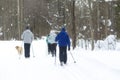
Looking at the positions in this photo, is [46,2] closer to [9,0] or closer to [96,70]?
[9,0]

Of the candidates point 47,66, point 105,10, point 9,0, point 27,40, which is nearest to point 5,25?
point 9,0

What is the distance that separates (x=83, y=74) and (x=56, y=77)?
1.08 metres

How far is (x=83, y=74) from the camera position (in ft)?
42.2

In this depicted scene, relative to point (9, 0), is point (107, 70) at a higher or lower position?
lower

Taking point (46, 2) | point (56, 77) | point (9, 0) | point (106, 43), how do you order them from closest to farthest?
1. point (56, 77)
2. point (106, 43)
3. point (46, 2)
4. point (9, 0)

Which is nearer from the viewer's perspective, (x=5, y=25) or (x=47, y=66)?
(x=47, y=66)

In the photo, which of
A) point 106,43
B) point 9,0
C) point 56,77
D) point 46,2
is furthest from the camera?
point 9,0

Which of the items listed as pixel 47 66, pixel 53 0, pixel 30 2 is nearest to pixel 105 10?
pixel 53 0

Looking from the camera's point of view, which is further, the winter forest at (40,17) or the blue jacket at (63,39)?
the winter forest at (40,17)

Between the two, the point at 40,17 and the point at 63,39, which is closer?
the point at 63,39

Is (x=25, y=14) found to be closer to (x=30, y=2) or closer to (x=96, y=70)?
(x=30, y=2)

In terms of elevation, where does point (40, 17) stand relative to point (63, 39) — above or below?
above

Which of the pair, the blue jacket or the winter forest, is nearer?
the blue jacket

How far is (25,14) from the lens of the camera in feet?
216
